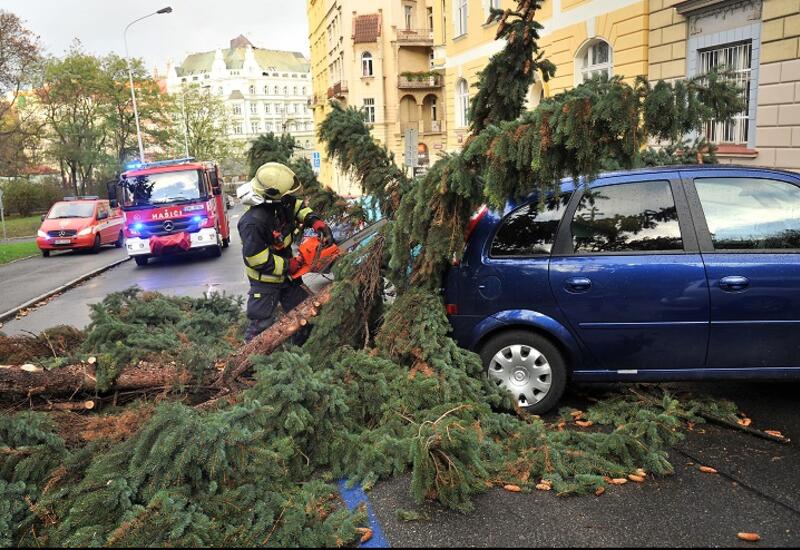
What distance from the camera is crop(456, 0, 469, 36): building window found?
22859mm

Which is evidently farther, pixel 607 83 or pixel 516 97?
pixel 516 97

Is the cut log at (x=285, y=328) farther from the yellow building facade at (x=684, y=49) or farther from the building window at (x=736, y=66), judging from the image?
the building window at (x=736, y=66)

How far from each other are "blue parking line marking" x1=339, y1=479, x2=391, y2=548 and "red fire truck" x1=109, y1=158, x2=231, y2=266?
14753mm

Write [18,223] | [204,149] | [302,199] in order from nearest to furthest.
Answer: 1. [302,199]
2. [18,223]
3. [204,149]

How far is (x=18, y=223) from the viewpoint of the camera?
36.2 meters

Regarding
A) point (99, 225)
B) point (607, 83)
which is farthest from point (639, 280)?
point (99, 225)

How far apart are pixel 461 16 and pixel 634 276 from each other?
2069 cm

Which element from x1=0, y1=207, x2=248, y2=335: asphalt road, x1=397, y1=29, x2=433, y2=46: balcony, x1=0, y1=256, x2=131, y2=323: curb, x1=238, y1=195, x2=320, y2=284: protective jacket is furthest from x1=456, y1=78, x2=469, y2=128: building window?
x1=397, y1=29, x2=433, y2=46: balcony

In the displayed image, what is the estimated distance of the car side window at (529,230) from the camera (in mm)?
4676

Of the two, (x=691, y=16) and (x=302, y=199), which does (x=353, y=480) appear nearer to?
(x=302, y=199)

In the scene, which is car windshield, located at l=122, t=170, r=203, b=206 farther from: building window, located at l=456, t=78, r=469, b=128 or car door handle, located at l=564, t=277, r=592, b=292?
car door handle, located at l=564, t=277, r=592, b=292

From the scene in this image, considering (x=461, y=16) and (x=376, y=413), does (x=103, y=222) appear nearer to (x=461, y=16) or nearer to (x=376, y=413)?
(x=461, y=16)

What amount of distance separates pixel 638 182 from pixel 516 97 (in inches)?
46.9

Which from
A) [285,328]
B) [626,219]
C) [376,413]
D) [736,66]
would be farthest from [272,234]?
[736,66]
